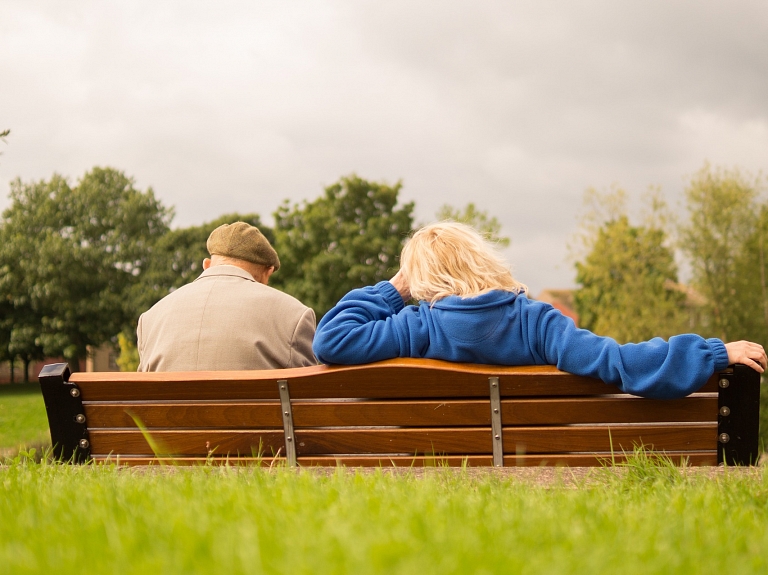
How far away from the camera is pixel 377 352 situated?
376 centimetres

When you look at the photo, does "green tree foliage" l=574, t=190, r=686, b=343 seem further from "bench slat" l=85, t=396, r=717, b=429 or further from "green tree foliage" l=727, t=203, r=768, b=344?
"bench slat" l=85, t=396, r=717, b=429

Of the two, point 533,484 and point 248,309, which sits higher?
point 248,309

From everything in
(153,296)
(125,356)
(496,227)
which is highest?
(496,227)

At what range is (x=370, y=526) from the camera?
7.02ft

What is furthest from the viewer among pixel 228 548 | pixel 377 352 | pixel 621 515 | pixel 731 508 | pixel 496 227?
pixel 496 227

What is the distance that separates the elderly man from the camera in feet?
15.5

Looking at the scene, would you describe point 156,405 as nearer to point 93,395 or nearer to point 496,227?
point 93,395

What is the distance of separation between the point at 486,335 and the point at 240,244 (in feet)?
7.40

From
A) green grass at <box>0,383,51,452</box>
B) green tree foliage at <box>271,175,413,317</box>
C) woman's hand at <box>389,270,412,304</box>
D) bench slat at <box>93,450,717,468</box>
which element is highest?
green tree foliage at <box>271,175,413,317</box>

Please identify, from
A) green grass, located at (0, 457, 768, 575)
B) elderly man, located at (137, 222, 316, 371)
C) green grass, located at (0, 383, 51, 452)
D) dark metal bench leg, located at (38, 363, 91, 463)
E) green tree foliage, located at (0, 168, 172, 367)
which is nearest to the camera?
green grass, located at (0, 457, 768, 575)

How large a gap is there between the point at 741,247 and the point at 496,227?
11.0 m

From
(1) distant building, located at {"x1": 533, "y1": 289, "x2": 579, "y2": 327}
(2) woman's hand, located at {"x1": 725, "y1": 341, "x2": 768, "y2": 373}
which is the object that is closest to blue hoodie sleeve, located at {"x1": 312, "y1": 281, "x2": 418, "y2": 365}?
(2) woman's hand, located at {"x1": 725, "y1": 341, "x2": 768, "y2": 373}

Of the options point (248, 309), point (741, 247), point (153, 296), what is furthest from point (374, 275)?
point (248, 309)

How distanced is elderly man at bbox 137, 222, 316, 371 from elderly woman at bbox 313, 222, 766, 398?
0.97m
